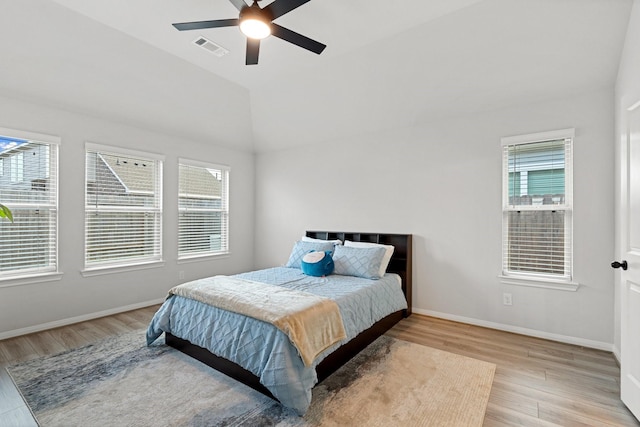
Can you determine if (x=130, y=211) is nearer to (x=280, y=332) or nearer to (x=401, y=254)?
(x=280, y=332)

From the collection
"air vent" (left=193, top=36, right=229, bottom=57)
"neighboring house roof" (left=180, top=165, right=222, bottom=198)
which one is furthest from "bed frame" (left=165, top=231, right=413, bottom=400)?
"air vent" (left=193, top=36, right=229, bottom=57)

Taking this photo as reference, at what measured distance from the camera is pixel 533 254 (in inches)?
129

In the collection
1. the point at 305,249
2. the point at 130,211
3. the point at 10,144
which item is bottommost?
the point at 305,249

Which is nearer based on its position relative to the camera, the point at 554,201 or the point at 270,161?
the point at 554,201

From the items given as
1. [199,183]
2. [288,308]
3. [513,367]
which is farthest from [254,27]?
[513,367]

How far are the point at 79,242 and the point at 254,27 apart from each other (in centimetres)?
328

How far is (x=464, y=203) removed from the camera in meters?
3.62

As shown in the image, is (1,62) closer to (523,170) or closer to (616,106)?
(523,170)

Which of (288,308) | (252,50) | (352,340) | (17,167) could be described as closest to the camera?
(288,308)

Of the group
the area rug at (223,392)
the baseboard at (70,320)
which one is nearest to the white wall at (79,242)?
the baseboard at (70,320)

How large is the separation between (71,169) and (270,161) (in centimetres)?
285

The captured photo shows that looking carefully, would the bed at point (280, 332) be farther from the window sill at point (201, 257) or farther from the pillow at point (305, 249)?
the window sill at point (201, 257)

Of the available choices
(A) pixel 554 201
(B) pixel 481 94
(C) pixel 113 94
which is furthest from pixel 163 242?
(A) pixel 554 201

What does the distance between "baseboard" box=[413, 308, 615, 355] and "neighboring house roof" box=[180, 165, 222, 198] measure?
A: 3.65m
